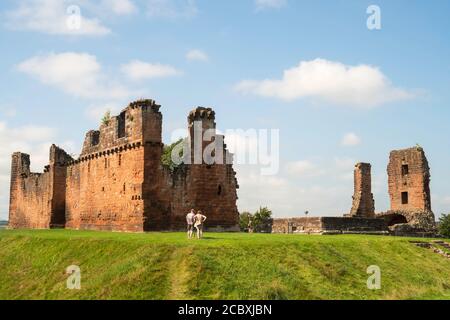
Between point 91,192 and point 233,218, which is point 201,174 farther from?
point 91,192

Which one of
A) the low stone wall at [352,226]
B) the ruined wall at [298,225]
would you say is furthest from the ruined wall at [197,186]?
the low stone wall at [352,226]

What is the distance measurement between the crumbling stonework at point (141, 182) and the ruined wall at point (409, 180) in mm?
23175

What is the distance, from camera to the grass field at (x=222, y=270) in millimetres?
16188

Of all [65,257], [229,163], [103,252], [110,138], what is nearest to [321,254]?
[103,252]

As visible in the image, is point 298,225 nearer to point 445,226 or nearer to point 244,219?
point 445,226

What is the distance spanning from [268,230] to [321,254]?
1707 cm

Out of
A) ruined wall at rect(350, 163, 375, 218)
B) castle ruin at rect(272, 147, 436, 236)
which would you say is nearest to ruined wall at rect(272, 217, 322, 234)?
castle ruin at rect(272, 147, 436, 236)

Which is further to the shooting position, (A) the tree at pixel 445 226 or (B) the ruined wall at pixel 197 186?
(A) the tree at pixel 445 226

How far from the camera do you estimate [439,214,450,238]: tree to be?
4053 cm

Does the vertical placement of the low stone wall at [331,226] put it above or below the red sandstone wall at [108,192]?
below

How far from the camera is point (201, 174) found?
3053 cm

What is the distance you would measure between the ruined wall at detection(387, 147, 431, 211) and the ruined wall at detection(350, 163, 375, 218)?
21.6 feet

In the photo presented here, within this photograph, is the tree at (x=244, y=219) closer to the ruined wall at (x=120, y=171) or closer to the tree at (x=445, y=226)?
the tree at (x=445, y=226)

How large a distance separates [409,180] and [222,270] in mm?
35936
